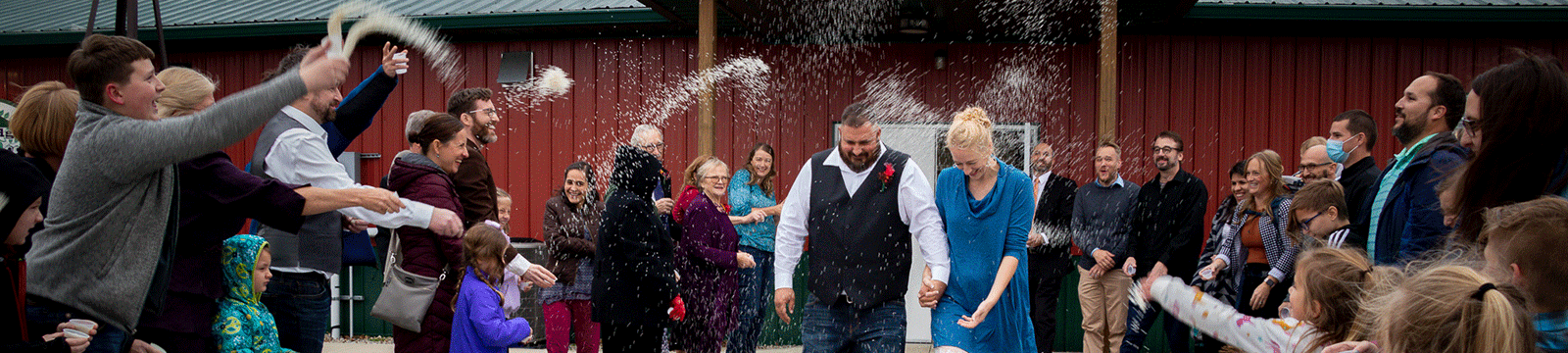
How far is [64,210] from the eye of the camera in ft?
8.07

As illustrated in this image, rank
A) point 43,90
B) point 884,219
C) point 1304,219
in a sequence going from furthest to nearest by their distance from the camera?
point 1304,219
point 884,219
point 43,90

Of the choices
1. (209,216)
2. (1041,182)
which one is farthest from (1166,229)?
(209,216)

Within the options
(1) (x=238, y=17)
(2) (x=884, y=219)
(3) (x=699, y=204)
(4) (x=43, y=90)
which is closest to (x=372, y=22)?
(4) (x=43, y=90)

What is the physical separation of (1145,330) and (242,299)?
552 cm

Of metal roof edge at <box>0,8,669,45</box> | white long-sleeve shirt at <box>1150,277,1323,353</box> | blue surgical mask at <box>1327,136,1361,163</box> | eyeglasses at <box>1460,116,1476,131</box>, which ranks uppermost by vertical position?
metal roof edge at <box>0,8,669,45</box>

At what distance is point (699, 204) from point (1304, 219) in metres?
3.43

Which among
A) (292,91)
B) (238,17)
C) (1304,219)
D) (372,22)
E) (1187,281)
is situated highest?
(238,17)

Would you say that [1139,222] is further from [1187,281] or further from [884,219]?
[884,219]

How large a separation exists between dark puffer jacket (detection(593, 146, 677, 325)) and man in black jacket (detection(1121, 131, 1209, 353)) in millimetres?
3274

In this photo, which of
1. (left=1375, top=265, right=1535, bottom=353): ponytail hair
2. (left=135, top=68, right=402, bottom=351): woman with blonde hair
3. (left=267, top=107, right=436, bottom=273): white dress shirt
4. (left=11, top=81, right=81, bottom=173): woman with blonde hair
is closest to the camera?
(left=1375, top=265, right=1535, bottom=353): ponytail hair

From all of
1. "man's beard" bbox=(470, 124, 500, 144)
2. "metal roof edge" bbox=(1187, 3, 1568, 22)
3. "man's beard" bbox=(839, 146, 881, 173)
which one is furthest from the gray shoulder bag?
"metal roof edge" bbox=(1187, 3, 1568, 22)

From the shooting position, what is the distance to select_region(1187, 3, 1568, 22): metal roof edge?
7629 millimetres

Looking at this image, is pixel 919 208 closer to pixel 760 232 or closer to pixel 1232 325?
Answer: pixel 1232 325

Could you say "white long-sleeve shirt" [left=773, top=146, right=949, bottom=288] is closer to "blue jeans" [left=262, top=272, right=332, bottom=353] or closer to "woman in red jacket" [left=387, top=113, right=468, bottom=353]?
"woman in red jacket" [left=387, top=113, right=468, bottom=353]
